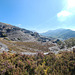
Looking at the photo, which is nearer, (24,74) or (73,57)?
(24,74)

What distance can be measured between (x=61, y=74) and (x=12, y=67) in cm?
492

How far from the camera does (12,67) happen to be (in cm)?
468

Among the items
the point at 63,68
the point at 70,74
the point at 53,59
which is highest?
the point at 53,59

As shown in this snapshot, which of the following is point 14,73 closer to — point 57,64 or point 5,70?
point 5,70

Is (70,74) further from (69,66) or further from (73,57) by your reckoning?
(73,57)

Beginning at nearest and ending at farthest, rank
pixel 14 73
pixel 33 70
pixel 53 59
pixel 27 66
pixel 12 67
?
pixel 14 73 < pixel 12 67 < pixel 33 70 < pixel 27 66 < pixel 53 59

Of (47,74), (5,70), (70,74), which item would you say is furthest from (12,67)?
(70,74)

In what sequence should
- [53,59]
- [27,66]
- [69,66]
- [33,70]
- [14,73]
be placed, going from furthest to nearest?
[53,59]
[69,66]
[27,66]
[33,70]
[14,73]

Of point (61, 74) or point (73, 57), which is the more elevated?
point (73, 57)

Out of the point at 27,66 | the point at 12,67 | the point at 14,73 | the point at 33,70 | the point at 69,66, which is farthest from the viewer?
the point at 69,66

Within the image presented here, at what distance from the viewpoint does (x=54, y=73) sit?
5.03 m

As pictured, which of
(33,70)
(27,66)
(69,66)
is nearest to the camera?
(33,70)

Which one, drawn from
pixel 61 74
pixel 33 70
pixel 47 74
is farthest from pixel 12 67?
pixel 61 74

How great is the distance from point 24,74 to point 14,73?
86 centimetres
